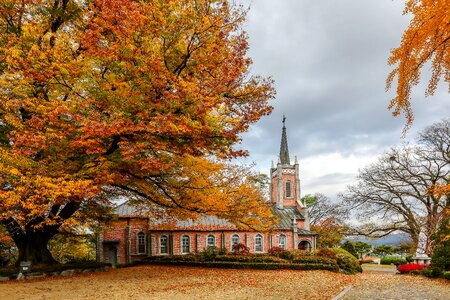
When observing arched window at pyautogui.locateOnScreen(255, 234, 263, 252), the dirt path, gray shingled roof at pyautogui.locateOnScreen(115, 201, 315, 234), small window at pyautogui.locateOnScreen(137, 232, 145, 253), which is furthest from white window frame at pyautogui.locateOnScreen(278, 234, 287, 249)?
the dirt path

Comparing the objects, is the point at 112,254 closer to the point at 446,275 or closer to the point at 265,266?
the point at 265,266

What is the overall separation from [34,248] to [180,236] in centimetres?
1617

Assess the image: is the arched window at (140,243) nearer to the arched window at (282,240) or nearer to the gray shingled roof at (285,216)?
the gray shingled roof at (285,216)

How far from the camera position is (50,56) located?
11289 mm

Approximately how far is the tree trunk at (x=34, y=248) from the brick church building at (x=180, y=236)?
7076 mm

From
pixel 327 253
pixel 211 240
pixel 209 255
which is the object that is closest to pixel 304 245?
pixel 211 240

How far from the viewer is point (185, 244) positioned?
3247 centimetres

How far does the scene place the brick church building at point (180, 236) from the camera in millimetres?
29641

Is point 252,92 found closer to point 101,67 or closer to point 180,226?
point 101,67

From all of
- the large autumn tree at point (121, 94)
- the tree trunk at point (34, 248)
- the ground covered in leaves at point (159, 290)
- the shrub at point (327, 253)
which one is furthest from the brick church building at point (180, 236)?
the large autumn tree at point (121, 94)

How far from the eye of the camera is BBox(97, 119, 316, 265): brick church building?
2964 centimetres

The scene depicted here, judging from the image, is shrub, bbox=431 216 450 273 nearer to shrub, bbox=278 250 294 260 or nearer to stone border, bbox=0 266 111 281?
shrub, bbox=278 250 294 260

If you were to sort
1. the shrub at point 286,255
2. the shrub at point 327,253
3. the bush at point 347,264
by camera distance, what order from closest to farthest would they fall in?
the bush at point 347,264 < the shrub at point 327,253 < the shrub at point 286,255

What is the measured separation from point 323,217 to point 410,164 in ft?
85.1
